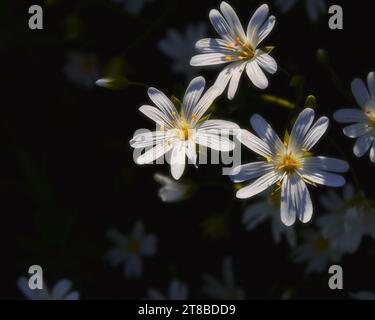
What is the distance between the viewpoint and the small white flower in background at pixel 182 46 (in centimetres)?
333

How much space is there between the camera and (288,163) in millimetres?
2514

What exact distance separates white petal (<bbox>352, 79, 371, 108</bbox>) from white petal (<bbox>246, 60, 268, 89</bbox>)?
0.33 meters

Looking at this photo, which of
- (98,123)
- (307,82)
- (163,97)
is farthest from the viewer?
(98,123)

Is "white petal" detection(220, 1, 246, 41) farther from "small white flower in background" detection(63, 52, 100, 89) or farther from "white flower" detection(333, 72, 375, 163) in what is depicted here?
"small white flower in background" detection(63, 52, 100, 89)

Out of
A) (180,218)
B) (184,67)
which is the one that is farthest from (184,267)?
(184,67)

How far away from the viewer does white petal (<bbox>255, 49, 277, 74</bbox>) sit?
243 centimetres

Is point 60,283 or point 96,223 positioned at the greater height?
point 96,223

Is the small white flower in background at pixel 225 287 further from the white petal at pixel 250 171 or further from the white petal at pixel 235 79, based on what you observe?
the white petal at pixel 235 79

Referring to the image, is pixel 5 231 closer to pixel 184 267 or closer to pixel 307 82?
pixel 184 267

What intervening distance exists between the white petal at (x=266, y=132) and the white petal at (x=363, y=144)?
249mm

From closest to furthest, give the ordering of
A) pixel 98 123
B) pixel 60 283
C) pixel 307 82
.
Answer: pixel 60 283, pixel 307 82, pixel 98 123

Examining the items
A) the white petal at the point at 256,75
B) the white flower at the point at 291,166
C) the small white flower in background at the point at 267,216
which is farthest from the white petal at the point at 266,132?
the small white flower in background at the point at 267,216
